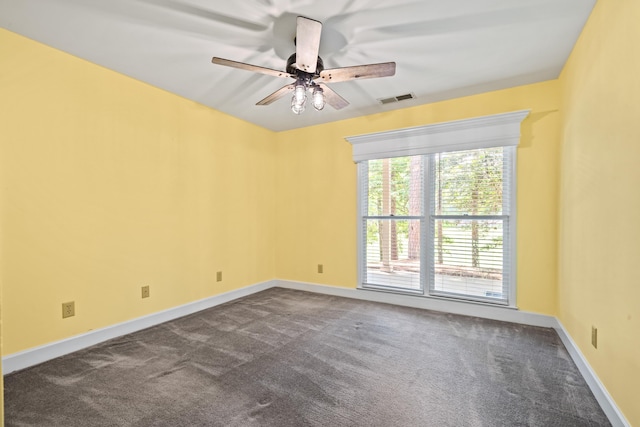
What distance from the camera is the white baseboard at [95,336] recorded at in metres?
2.13

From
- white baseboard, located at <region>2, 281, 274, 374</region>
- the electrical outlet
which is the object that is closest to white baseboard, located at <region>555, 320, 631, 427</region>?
white baseboard, located at <region>2, 281, 274, 374</region>

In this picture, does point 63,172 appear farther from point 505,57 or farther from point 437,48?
point 505,57

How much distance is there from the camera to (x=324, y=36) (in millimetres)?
2170

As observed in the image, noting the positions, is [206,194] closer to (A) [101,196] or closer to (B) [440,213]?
(A) [101,196]

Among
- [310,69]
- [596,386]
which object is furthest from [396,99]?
[596,386]

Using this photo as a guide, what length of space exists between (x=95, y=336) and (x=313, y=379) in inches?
80.9

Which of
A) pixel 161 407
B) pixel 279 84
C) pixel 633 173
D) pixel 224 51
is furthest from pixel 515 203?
Result: pixel 161 407

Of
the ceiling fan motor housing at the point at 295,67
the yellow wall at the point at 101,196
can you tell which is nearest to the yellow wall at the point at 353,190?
the yellow wall at the point at 101,196

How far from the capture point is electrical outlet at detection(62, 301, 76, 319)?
2.38 m

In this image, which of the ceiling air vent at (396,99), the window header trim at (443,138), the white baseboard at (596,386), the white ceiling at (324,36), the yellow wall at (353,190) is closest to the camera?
the white baseboard at (596,386)

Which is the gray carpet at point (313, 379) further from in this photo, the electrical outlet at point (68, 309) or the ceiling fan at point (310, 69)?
the ceiling fan at point (310, 69)

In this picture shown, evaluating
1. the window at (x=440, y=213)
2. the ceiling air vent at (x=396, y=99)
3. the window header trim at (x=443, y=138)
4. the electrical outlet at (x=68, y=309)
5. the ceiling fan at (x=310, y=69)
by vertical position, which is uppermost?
the ceiling air vent at (x=396, y=99)

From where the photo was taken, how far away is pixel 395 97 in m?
3.33

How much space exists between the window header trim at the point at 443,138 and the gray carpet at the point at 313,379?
2000 millimetres
